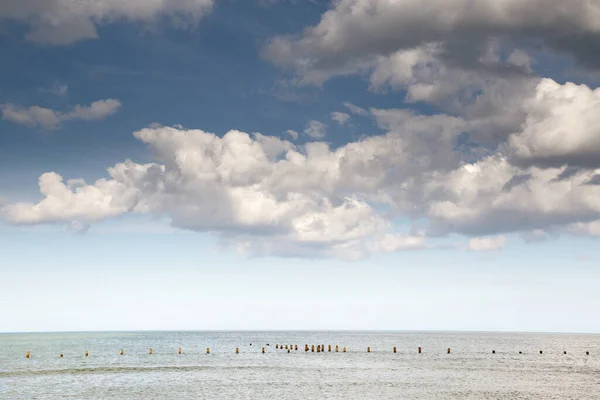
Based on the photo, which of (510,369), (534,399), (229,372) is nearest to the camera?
(534,399)

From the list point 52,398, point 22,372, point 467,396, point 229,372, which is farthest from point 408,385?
point 22,372

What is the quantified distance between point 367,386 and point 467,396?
46.1ft

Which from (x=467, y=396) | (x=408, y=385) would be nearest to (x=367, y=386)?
(x=408, y=385)

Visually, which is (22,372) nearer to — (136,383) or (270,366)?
(136,383)

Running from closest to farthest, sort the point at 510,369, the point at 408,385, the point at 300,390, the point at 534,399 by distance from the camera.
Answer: the point at 534,399, the point at 300,390, the point at 408,385, the point at 510,369

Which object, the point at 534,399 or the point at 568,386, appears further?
the point at 568,386

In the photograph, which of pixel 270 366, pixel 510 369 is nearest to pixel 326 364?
pixel 270 366

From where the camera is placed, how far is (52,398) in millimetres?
68750

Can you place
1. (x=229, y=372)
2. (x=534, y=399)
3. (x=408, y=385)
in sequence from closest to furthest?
1. (x=534, y=399)
2. (x=408, y=385)
3. (x=229, y=372)

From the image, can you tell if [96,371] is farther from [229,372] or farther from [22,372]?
[229,372]

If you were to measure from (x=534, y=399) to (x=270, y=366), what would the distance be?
2250 inches

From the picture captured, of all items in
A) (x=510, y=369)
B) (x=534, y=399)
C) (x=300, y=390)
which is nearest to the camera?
(x=534, y=399)

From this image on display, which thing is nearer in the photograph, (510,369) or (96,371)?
(96,371)

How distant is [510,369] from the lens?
110688 millimetres
